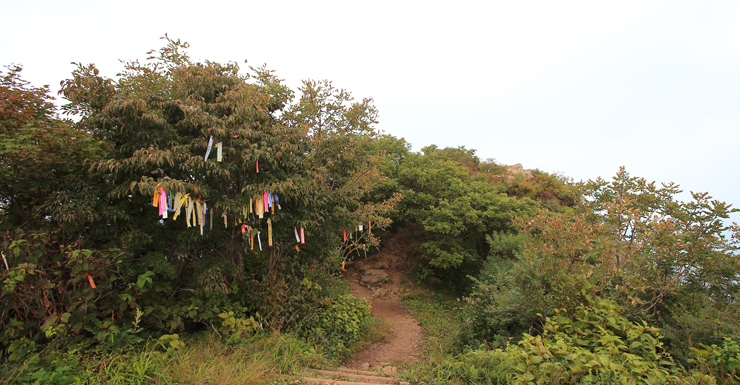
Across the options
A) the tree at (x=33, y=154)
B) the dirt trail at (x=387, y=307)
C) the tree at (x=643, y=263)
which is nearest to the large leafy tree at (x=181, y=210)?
the tree at (x=33, y=154)

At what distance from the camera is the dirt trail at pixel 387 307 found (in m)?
6.93

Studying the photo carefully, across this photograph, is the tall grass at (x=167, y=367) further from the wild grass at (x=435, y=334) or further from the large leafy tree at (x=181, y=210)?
the wild grass at (x=435, y=334)

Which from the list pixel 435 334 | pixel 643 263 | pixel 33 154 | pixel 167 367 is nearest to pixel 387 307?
pixel 435 334

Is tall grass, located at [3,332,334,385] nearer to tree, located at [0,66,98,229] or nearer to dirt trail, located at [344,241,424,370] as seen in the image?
tree, located at [0,66,98,229]

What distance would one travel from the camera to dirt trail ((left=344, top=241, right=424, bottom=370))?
6.93 metres

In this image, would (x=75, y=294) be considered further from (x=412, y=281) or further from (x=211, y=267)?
(x=412, y=281)

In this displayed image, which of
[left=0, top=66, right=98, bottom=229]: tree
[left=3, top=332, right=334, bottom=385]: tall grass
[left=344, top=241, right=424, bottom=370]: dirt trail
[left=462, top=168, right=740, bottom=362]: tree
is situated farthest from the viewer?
[left=344, top=241, right=424, bottom=370]: dirt trail

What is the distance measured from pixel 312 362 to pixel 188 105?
4486 mm

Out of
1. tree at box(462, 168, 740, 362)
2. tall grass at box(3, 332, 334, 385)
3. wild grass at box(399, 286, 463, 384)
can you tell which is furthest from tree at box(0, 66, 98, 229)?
tree at box(462, 168, 740, 362)

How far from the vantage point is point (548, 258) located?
17.0 feet

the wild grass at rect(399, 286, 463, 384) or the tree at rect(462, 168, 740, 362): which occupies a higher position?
the tree at rect(462, 168, 740, 362)

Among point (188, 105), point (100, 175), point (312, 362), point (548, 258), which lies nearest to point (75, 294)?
point (100, 175)

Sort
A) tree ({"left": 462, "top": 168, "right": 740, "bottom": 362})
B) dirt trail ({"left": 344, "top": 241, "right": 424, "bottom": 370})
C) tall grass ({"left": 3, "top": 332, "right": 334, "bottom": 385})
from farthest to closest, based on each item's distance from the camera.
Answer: dirt trail ({"left": 344, "top": 241, "right": 424, "bottom": 370}), tree ({"left": 462, "top": 168, "right": 740, "bottom": 362}), tall grass ({"left": 3, "top": 332, "right": 334, "bottom": 385})

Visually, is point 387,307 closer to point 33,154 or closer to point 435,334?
point 435,334
